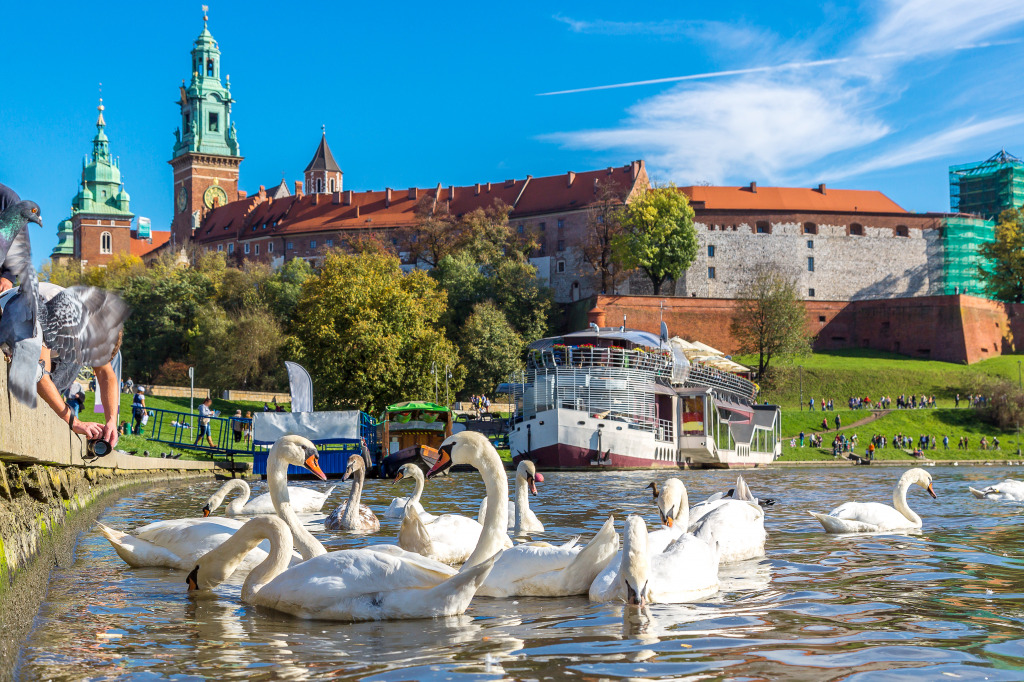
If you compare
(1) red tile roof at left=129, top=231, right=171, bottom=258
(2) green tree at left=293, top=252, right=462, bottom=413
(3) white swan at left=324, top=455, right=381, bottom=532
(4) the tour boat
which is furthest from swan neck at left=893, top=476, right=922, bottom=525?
(1) red tile roof at left=129, top=231, right=171, bottom=258

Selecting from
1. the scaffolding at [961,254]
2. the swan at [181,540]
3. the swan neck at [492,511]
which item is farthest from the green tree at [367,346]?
the scaffolding at [961,254]

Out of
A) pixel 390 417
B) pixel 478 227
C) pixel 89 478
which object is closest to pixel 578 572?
pixel 89 478

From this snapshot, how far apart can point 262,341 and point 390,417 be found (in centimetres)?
3293

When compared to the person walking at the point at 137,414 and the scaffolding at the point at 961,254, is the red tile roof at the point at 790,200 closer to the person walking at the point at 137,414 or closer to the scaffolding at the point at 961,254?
the scaffolding at the point at 961,254

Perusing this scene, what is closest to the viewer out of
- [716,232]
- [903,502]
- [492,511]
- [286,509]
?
[492,511]

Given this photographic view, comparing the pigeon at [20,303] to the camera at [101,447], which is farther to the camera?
the camera at [101,447]

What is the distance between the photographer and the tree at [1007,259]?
91.4m

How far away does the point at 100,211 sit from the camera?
465ft

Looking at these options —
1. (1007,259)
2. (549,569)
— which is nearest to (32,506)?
(549,569)

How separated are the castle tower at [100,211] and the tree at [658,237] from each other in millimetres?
81988

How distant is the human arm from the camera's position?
24.7 feet

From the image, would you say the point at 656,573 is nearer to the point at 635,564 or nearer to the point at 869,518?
the point at 635,564

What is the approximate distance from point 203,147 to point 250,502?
436ft

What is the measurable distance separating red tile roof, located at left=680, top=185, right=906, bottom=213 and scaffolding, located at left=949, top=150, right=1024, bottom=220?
1696cm
